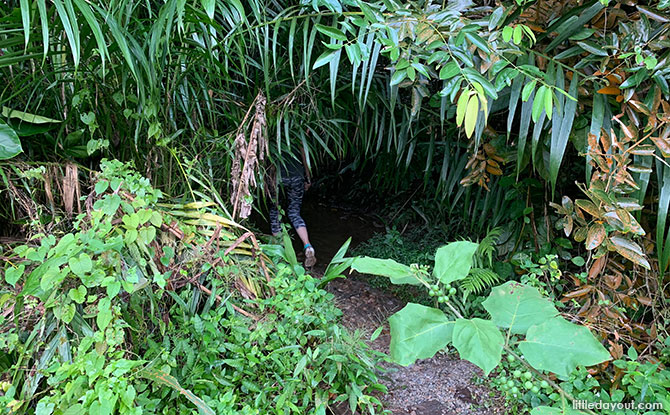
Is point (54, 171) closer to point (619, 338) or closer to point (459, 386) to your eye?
point (459, 386)

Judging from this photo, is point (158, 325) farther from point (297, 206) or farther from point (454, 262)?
point (297, 206)

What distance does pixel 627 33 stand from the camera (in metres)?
1.20

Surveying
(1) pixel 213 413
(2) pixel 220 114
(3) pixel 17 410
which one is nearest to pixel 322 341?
(1) pixel 213 413

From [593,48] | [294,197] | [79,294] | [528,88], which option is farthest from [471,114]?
[294,197]

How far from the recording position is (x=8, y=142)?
1104 millimetres

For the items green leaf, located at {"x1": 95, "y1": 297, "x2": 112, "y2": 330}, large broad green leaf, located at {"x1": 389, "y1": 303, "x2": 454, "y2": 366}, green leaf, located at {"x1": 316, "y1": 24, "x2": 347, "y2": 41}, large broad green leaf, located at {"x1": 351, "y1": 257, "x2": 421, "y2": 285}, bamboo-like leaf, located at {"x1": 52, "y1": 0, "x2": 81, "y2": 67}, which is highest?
green leaf, located at {"x1": 316, "y1": 24, "x2": 347, "y2": 41}

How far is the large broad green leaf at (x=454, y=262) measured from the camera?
2.27ft

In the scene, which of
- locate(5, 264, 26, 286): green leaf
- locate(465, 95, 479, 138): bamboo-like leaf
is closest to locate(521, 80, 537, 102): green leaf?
locate(465, 95, 479, 138): bamboo-like leaf

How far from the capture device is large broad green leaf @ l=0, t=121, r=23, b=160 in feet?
3.59

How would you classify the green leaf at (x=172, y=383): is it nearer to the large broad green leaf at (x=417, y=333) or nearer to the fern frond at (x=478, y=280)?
the large broad green leaf at (x=417, y=333)

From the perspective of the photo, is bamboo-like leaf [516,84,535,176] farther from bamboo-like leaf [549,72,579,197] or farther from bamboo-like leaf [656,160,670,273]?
bamboo-like leaf [656,160,670,273]

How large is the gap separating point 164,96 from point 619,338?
1742 mm

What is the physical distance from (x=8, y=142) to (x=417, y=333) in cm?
113

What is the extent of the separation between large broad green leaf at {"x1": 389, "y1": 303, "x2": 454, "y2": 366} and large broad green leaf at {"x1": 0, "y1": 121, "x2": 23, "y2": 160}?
1.06 m
